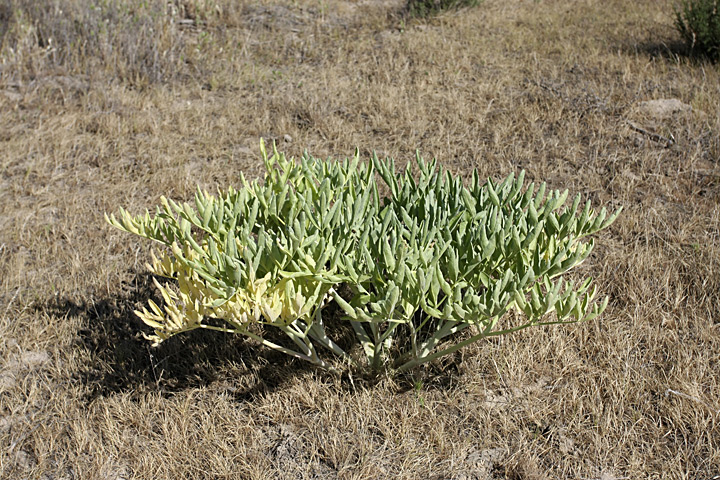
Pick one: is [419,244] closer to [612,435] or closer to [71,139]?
[612,435]

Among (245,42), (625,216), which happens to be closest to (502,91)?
(625,216)

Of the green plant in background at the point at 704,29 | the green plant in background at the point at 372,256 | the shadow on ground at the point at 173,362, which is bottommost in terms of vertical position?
the shadow on ground at the point at 173,362

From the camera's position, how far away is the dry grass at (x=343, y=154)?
231 cm

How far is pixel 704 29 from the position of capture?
499 centimetres

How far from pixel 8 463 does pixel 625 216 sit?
10.4ft

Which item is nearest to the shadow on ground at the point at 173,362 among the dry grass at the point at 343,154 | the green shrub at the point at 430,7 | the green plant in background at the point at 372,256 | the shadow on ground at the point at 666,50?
the dry grass at the point at 343,154

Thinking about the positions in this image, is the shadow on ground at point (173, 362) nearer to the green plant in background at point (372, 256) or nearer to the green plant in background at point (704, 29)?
the green plant in background at point (372, 256)

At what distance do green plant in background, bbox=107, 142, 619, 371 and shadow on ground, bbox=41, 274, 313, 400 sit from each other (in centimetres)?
30

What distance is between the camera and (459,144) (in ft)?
14.2

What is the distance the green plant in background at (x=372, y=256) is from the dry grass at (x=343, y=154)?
1.25 ft

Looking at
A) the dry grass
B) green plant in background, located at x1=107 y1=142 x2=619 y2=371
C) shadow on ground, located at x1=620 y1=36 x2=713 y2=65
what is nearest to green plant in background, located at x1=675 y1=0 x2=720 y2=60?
shadow on ground, located at x1=620 y1=36 x2=713 y2=65

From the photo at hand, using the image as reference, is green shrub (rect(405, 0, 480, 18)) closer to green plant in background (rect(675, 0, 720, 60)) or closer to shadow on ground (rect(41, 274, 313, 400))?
green plant in background (rect(675, 0, 720, 60))

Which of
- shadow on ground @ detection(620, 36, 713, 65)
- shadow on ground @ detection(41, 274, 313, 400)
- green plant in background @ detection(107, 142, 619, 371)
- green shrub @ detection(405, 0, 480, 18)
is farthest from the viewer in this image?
green shrub @ detection(405, 0, 480, 18)

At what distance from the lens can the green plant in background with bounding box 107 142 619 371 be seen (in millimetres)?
1880
